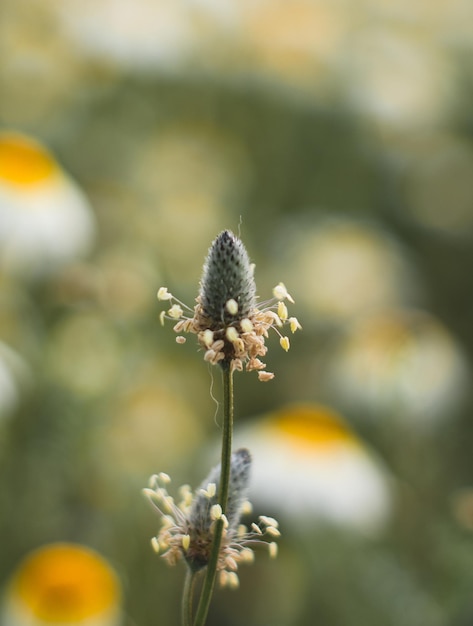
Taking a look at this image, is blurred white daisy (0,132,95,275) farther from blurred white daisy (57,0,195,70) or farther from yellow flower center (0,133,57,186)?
blurred white daisy (57,0,195,70)

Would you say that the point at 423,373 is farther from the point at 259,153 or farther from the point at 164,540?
the point at 259,153

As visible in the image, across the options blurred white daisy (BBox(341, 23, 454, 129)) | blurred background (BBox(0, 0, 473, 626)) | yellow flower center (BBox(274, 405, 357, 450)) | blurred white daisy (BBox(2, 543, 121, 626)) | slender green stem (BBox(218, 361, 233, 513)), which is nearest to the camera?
slender green stem (BBox(218, 361, 233, 513))

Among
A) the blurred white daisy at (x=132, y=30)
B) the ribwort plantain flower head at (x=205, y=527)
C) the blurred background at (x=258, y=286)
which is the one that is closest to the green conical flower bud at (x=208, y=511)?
the ribwort plantain flower head at (x=205, y=527)

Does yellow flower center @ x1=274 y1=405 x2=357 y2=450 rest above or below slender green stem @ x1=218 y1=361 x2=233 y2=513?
above

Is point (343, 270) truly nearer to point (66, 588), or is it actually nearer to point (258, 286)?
point (258, 286)

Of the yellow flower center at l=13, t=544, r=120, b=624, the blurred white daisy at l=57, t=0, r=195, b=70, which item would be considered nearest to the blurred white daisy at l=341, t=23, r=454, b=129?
the blurred white daisy at l=57, t=0, r=195, b=70

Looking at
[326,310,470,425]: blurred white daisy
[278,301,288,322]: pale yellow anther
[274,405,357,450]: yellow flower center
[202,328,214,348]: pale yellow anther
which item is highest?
→ [326,310,470,425]: blurred white daisy
